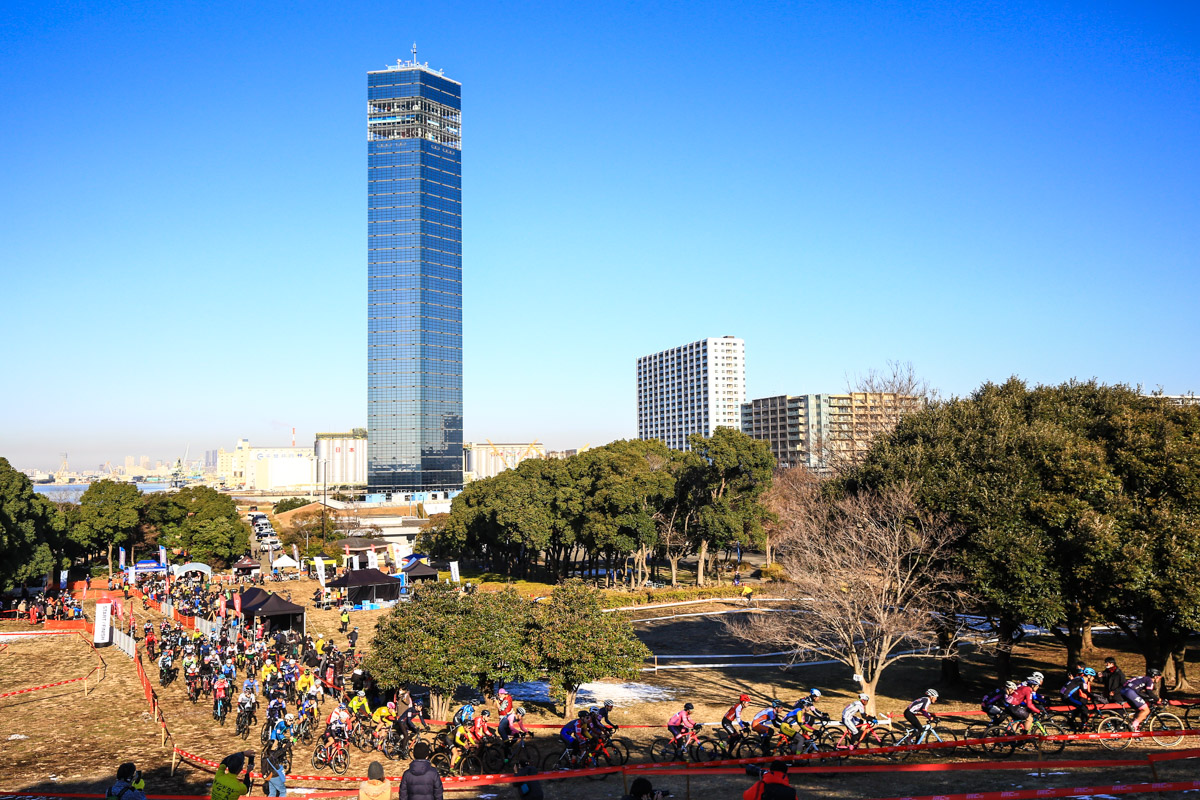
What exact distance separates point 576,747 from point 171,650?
17.2m

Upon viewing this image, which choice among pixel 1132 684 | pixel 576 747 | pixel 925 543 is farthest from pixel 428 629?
pixel 1132 684

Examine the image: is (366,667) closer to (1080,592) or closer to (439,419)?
(1080,592)

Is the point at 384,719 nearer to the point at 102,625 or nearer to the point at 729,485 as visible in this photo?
the point at 102,625

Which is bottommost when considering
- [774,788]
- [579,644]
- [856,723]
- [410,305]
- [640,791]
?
[856,723]

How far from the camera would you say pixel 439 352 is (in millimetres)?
158875

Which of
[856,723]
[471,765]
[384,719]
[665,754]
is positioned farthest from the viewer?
[384,719]

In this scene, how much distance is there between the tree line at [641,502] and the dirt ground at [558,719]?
43.0 ft

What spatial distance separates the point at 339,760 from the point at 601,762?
5.81 m

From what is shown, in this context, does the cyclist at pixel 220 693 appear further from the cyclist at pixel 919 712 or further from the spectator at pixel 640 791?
the cyclist at pixel 919 712

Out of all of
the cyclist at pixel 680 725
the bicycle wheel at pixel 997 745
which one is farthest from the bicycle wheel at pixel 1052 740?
the cyclist at pixel 680 725

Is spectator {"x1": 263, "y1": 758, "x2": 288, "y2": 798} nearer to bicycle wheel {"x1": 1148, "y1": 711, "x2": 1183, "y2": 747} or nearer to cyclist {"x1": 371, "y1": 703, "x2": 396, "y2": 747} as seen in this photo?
cyclist {"x1": 371, "y1": 703, "x2": 396, "y2": 747}

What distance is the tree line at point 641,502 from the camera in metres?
49.6

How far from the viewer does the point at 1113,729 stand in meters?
15.0

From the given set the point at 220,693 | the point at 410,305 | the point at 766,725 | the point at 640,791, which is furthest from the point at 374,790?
the point at 410,305
